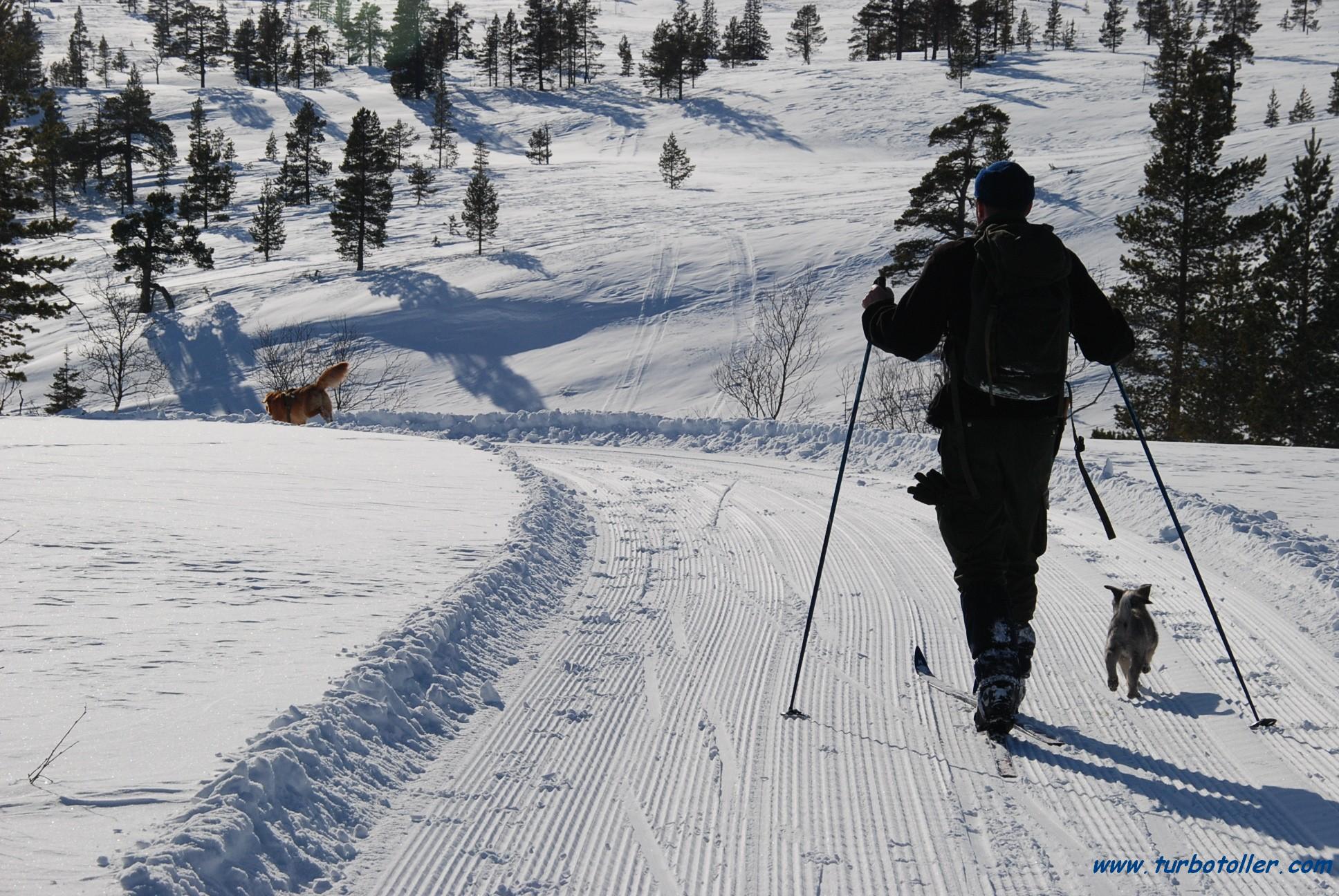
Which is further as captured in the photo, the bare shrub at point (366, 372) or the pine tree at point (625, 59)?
the pine tree at point (625, 59)

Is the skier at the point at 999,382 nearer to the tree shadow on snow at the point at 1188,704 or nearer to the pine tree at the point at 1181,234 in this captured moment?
the tree shadow on snow at the point at 1188,704

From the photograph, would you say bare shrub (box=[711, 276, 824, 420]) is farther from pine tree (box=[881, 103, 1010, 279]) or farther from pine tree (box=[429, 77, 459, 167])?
pine tree (box=[429, 77, 459, 167])

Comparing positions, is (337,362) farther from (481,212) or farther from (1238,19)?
(1238,19)

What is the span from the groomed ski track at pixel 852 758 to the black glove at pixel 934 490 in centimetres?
94

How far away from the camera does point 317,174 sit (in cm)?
7281

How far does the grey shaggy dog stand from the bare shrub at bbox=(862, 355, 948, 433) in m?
22.1

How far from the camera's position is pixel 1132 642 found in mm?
4059

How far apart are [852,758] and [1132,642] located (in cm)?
149

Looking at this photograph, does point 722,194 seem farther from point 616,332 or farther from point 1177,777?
point 1177,777

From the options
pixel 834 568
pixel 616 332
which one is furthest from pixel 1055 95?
pixel 834 568

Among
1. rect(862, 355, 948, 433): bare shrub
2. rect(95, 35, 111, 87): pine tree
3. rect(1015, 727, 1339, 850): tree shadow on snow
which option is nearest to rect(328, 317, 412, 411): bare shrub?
rect(862, 355, 948, 433): bare shrub

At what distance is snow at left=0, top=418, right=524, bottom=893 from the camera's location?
8.93ft

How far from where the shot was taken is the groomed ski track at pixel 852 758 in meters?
2.73

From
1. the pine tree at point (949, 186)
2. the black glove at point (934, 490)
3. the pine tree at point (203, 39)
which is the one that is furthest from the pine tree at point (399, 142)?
the black glove at point (934, 490)
